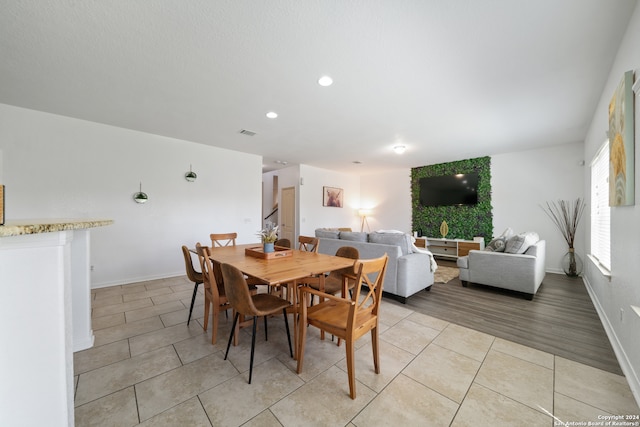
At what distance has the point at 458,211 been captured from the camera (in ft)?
20.6

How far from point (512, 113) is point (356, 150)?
2656 millimetres

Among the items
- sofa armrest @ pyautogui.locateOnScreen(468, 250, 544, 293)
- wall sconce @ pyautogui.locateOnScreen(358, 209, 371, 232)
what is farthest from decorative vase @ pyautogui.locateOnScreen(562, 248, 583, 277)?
wall sconce @ pyautogui.locateOnScreen(358, 209, 371, 232)

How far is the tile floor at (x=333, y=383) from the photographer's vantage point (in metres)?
1.45

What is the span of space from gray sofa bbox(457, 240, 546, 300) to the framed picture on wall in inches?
161

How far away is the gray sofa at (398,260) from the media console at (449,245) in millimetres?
2697

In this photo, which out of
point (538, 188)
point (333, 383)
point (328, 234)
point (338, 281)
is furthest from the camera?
point (538, 188)

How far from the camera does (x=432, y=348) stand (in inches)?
85.1

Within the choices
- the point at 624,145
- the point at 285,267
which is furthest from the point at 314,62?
the point at 624,145

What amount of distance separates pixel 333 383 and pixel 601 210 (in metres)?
3.96

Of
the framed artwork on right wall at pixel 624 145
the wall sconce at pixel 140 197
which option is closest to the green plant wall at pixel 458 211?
the framed artwork on right wall at pixel 624 145

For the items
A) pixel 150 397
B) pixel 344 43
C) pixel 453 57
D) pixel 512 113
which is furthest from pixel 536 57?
pixel 150 397

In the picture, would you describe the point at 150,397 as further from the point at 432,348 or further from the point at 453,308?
the point at 453,308

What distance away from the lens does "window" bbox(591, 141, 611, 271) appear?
2.73 metres

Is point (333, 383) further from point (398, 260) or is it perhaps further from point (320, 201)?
point (320, 201)
